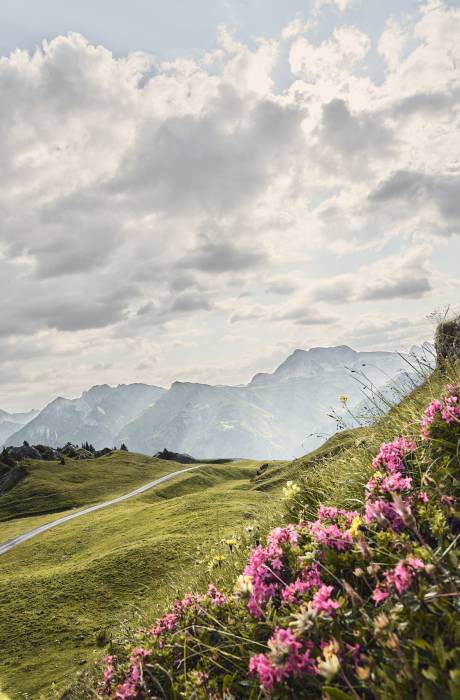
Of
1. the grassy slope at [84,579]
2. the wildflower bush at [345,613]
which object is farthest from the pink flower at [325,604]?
the grassy slope at [84,579]

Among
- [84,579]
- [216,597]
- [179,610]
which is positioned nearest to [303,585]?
[216,597]

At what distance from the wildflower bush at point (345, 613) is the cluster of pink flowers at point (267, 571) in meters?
0.01

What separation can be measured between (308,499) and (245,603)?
4120 millimetres

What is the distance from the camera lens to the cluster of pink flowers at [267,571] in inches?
152

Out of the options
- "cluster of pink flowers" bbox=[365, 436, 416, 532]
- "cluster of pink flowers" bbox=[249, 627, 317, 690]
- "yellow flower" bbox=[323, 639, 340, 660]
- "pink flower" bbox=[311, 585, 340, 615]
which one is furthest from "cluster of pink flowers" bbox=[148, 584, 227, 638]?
"yellow flower" bbox=[323, 639, 340, 660]

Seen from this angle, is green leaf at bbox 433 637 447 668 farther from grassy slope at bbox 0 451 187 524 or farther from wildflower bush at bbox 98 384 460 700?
grassy slope at bbox 0 451 187 524

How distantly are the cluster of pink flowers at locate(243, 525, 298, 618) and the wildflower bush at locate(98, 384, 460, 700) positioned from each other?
0.01m

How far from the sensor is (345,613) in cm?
318

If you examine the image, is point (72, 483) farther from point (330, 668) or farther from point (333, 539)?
point (330, 668)

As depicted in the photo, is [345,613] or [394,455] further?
[394,455]

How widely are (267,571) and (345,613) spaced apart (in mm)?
1187

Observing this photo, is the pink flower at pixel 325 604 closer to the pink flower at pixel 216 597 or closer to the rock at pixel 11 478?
the pink flower at pixel 216 597

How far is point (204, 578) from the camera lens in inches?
292

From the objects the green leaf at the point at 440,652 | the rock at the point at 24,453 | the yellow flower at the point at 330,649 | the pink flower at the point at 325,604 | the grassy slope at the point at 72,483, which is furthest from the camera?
the rock at the point at 24,453
